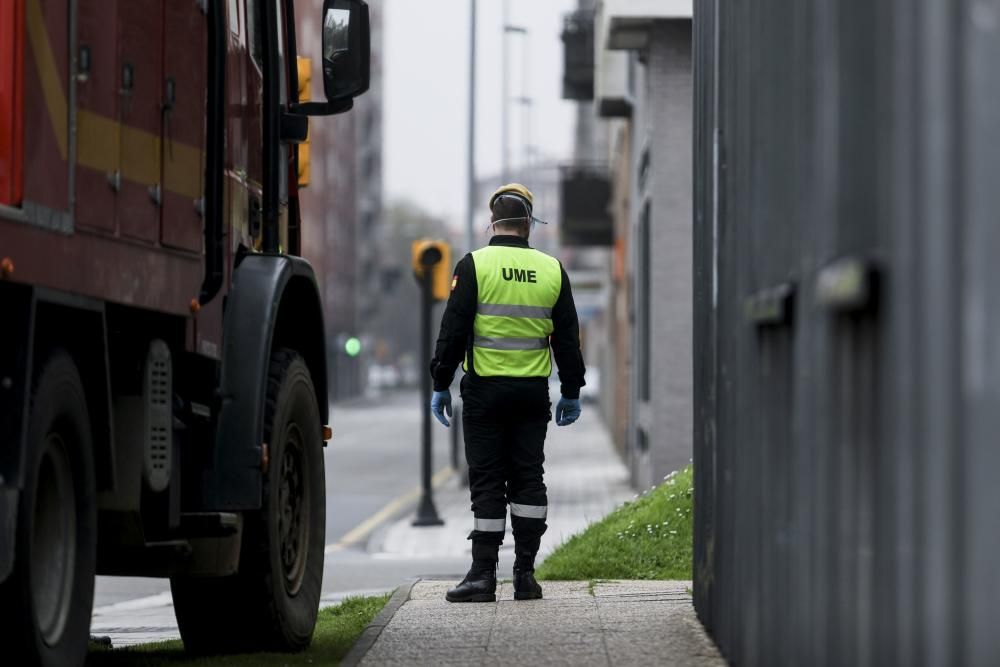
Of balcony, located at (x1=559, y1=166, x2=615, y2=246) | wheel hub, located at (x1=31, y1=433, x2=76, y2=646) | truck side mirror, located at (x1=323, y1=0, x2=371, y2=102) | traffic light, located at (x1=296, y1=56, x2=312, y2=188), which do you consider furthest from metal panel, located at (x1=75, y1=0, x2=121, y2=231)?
balcony, located at (x1=559, y1=166, x2=615, y2=246)

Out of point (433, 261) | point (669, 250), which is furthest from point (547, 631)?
point (669, 250)

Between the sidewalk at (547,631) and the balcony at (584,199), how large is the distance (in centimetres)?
2621

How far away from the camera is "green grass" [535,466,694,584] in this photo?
10.5 metres

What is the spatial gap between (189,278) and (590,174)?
95.9 ft

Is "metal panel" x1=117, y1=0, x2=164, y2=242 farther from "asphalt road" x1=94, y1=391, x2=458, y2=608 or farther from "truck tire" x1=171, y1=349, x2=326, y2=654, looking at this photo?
"asphalt road" x1=94, y1=391, x2=458, y2=608

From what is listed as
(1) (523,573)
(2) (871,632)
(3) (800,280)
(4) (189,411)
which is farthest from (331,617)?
(2) (871,632)

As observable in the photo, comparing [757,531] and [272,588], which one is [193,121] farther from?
[757,531]

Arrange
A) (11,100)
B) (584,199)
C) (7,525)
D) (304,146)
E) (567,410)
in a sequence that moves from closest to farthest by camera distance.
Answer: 1. (7,525)
2. (11,100)
3. (567,410)
4. (304,146)
5. (584,199)

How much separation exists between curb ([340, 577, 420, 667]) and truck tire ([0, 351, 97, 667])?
1311 millimetres

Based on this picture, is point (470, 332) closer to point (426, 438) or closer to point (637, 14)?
point (426, 438)

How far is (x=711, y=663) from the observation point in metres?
6.61

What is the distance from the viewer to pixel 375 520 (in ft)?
67.4

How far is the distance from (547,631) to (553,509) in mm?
12373

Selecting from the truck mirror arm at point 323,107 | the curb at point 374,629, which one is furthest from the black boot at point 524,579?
the truck mirror arm at point 323,107
